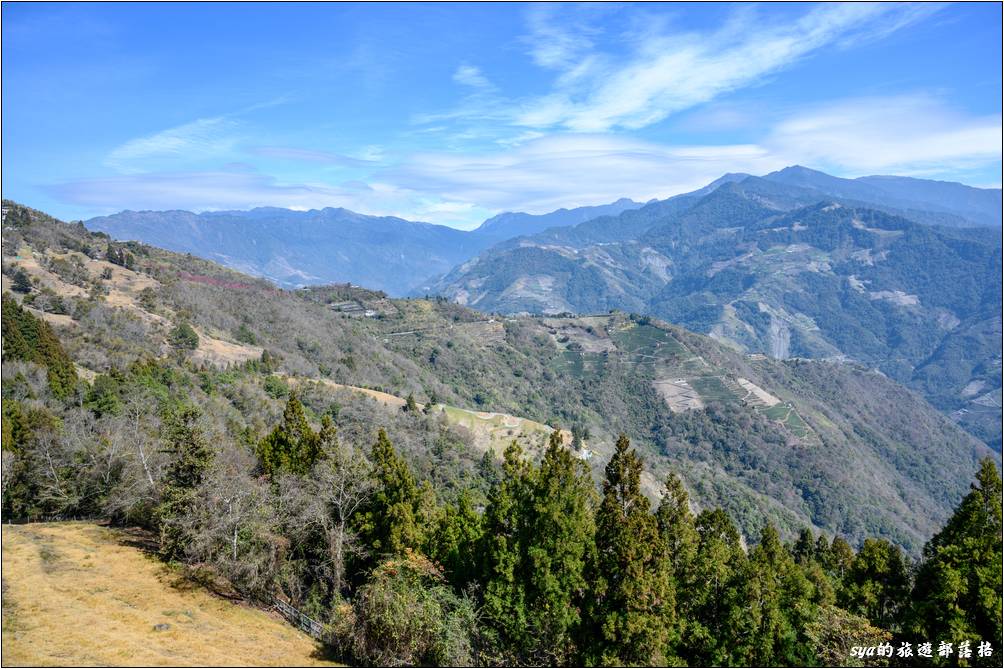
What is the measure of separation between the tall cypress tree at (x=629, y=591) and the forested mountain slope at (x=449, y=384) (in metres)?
25.7

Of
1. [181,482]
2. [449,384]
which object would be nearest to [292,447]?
[181,482]

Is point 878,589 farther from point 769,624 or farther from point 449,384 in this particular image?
point 449,384

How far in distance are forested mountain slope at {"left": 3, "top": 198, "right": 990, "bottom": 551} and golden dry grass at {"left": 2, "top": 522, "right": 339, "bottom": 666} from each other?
24.5 feet

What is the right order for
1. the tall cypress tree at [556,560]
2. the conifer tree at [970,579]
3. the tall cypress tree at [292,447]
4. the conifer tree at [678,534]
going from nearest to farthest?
the conifer tree at [970,579], the tall cypress tree at [556,560], the conifer tree at [678,534], the tall cypress tree at [292,447]

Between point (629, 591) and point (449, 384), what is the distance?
10101cm

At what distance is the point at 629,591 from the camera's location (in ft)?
Result: 69.5

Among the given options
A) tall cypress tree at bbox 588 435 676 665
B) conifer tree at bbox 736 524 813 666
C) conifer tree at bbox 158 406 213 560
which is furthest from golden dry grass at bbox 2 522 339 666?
conifer tree at bbox 736 524 813 666

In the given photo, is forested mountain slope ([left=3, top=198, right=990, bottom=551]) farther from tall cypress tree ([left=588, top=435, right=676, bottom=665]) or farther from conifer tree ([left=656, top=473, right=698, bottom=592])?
conifer tree ([left=656, top=473, right=698, bottom=592])

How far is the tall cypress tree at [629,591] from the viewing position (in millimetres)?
21125

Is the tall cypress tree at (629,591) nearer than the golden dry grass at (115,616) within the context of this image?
No

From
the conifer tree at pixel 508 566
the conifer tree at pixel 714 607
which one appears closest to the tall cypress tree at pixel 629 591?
the conifer tree at pixel 714 607

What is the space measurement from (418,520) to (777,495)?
11061 centimetres

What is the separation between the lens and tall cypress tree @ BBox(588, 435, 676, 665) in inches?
832

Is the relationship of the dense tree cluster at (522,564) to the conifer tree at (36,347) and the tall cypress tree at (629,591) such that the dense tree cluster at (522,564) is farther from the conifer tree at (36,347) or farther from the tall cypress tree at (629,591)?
the conifer tree at (36,347)
